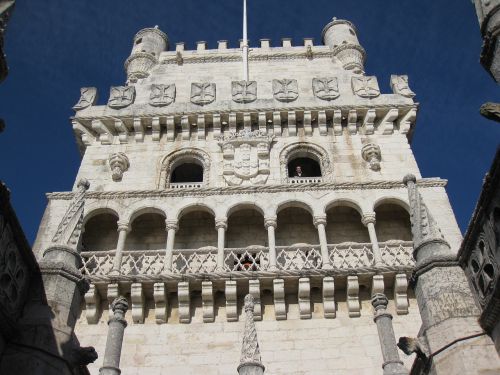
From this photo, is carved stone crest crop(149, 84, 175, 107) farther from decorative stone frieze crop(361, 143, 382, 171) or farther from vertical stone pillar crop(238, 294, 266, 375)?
vertical stone pillar crop(238, 294, 266, 375)

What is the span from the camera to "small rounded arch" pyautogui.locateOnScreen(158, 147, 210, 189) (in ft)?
64.8

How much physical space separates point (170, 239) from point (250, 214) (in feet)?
9.86

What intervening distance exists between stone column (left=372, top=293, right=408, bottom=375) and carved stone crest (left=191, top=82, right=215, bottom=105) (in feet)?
44.5

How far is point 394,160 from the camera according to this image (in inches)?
775

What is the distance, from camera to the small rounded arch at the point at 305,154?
19.8m

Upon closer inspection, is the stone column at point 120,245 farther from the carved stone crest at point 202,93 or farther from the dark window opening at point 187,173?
the carved stone crest at point 202,93

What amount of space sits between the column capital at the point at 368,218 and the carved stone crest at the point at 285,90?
623cm

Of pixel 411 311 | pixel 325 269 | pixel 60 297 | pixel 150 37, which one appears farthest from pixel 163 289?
pixel 150 37

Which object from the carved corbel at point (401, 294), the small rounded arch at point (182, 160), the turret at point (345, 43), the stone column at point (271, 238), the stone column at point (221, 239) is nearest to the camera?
the carved corbel at point (401, 294)

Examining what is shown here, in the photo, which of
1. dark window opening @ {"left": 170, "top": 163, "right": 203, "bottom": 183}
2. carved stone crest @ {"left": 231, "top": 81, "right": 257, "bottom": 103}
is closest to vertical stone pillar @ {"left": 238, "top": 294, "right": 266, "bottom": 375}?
dark window opening @ {"left": 170, "top": 163, "right": 203, "bottom": 183}

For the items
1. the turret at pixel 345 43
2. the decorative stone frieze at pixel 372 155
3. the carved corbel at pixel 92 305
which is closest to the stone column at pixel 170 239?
the carved corbel at pixel 92 305

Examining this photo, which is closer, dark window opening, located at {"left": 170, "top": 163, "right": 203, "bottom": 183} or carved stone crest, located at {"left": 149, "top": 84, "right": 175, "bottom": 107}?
carved stone crest, located at {"left": 149, "top": 84, "right": 175, "bottom": 107}

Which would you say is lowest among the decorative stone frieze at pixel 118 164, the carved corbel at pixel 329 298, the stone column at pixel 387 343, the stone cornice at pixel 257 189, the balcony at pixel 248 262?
the stone column at pixel 387 343

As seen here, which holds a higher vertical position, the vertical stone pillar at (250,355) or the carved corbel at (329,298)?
the carved corbel at (329,298)
